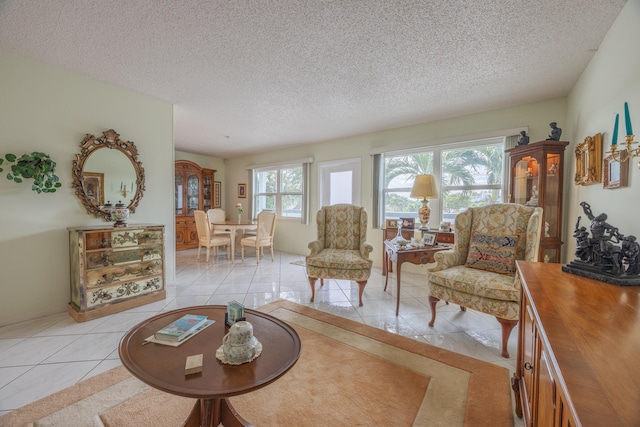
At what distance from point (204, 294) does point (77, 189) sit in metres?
1.68

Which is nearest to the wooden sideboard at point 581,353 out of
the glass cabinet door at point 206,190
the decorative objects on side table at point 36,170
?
the decorative objects on side table at point 36,170

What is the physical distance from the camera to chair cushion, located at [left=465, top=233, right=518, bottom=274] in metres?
2.07

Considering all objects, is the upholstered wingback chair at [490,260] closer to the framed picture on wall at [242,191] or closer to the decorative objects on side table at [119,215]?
the decorative objects on side table at [119,215]

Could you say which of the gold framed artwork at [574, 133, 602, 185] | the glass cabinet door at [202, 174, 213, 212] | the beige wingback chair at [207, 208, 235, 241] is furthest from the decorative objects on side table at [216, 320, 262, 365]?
the glass cabinet door at [202, 174, 213, 212]

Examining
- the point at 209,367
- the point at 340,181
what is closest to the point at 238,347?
the point at 209,367

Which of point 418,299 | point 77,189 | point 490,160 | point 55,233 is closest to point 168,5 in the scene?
point 77,189

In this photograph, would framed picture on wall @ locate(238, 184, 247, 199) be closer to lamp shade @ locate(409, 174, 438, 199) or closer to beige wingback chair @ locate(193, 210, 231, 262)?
beige wingback chair @ locate(193, 210, 231, 262)

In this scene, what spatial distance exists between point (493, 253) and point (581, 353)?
1815 millimetres

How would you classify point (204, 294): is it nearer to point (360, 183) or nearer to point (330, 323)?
point (330, 323)

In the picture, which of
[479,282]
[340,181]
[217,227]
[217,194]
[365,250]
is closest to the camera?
[479,282]

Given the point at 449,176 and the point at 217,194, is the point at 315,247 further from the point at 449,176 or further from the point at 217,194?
the point at 217,194

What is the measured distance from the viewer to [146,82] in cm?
→ 269

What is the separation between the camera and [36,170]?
2211 millimetres

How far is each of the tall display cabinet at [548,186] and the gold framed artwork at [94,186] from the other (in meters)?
4.66
